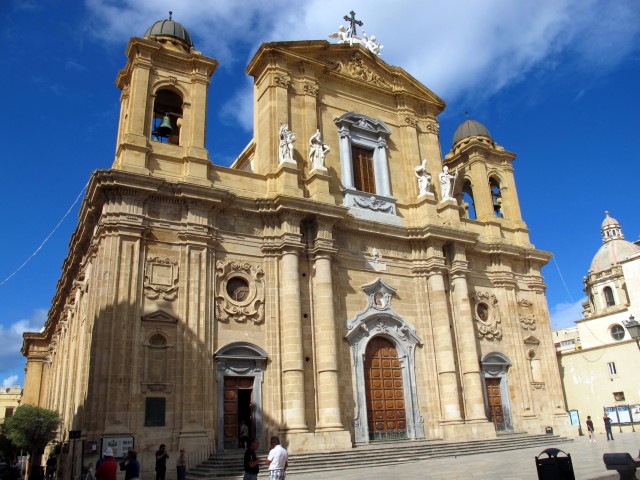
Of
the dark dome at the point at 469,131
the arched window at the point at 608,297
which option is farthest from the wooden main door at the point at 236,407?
the arched window at the point at 608,297

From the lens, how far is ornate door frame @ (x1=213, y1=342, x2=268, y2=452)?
18406mm

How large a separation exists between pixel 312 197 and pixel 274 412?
306 inches

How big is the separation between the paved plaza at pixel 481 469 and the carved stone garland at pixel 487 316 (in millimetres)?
6228

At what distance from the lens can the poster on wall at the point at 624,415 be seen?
3038 cm

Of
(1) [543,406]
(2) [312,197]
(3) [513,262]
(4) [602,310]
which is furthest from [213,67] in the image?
(4) [602,310]

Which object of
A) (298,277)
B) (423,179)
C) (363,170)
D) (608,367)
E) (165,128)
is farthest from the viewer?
(608,367)

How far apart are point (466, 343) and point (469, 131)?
12.4 metres

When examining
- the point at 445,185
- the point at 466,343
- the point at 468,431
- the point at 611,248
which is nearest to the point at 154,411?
the point at 468,431

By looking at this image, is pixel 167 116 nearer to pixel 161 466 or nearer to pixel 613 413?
pixel 161 466

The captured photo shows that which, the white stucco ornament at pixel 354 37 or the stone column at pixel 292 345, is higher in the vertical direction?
the white stucco ornament at pixel 354 37

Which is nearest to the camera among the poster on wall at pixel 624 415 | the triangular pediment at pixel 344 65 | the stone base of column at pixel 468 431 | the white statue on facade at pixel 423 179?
the stone base of column at pixel 468 431

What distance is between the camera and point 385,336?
886 inches

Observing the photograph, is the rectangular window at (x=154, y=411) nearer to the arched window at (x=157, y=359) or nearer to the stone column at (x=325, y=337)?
the arched window at (x=157, y=359)

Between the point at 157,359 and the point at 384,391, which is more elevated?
the point at 157,359
